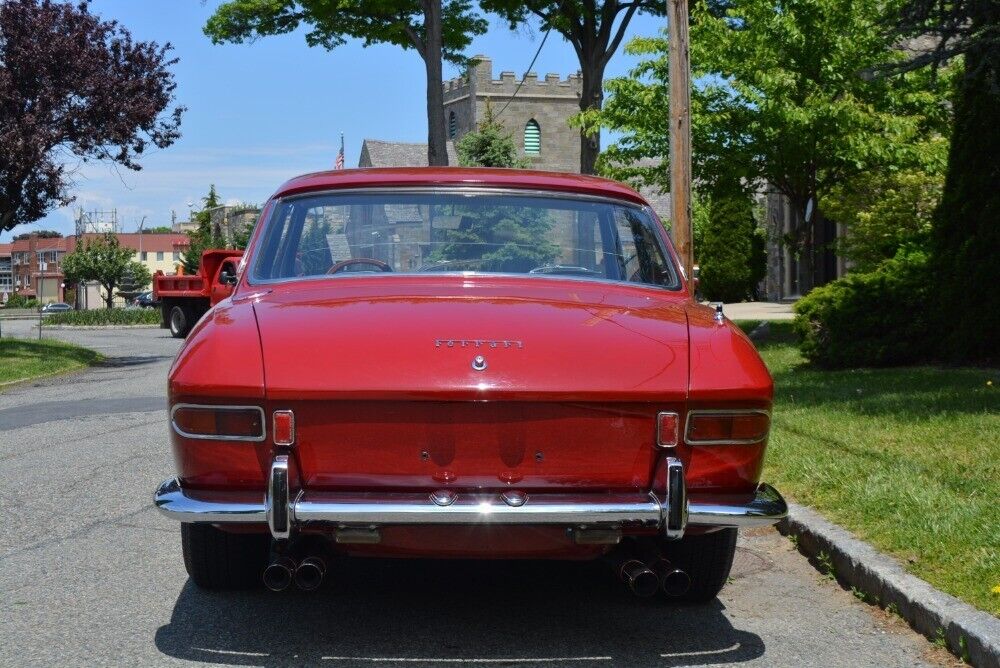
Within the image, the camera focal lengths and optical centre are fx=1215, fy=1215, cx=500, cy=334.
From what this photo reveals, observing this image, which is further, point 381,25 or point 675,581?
point 381,25

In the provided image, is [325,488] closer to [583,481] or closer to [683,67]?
[583,481]

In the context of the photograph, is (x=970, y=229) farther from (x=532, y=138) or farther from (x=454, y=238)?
(x=532, y=138)

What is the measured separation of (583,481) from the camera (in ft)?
13.0

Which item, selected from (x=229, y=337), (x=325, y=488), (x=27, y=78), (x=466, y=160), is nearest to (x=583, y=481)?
(x=325, y=488)

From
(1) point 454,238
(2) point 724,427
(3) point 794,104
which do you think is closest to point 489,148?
(3) point 794,104

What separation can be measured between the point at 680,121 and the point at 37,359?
12.9m

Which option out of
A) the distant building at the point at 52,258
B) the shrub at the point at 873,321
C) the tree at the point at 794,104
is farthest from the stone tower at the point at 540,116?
the distant building at the point at 52,258

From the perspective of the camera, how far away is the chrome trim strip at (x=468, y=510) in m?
3.77

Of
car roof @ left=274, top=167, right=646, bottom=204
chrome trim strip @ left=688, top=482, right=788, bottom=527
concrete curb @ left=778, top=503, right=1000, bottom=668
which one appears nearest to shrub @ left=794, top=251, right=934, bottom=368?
concrete curb @ left=778, top=503, right=1000, bottom=668

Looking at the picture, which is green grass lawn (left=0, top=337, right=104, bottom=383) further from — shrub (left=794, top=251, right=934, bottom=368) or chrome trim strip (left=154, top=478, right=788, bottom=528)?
chrome trim strip (left=154, top=478, right=788, bottom=528)

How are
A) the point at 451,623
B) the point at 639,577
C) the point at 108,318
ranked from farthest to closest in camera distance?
the point at 108,318, the point at 451,623, the point at 639,577

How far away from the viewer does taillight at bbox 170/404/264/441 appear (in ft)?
12.9

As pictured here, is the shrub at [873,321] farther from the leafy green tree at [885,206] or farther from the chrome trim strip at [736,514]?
the chrome trim strip at [736,514]

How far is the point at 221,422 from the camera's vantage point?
3971 mm
